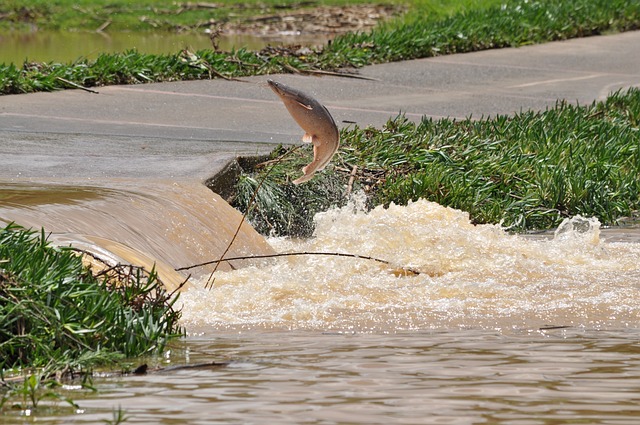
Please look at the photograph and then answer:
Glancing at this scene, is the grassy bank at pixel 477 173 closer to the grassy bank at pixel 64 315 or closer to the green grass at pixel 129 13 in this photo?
the grassy bank at pixel 64 315

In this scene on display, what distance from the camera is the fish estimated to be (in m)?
6.35

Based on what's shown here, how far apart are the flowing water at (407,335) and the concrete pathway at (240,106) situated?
3.65 ft

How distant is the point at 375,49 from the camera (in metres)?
14.8

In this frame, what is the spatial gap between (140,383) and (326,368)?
2.15 feet

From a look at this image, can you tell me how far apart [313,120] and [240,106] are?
5326 mm

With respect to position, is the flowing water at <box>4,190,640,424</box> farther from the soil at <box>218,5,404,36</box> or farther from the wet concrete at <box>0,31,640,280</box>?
the soil at <box>218,5,404,36</box>

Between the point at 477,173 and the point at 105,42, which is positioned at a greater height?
the point at 105,42

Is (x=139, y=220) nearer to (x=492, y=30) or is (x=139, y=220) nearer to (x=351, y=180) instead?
(x=351, y=180)

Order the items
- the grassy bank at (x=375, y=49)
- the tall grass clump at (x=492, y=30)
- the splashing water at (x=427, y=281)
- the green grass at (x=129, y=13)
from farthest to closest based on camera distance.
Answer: the green grass at (x=129, y=13) < the tall grass clump at (x=492, y=30) < the grassy bank at (x=375, y=49) < the splashing water at (x=427, y=281)

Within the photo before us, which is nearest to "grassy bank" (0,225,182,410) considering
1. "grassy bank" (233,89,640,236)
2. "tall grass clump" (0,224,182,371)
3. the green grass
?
"tall grass clump" (0,224,182,371)


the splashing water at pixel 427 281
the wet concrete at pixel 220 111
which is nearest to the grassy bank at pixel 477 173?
the splashing water at pixel 427 281

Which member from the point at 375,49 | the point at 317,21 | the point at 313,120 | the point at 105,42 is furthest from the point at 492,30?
the point at 313,120

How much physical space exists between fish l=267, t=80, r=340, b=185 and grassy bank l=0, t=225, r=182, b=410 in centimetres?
125

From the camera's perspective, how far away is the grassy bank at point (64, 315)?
4.83 m
